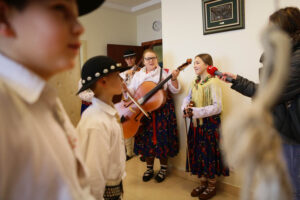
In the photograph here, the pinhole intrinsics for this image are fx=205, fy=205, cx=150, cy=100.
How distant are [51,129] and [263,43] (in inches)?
19.5

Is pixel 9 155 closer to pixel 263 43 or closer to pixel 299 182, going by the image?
pixel 263 43

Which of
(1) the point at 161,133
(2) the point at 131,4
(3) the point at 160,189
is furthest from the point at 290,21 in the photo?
(2) the point at 131,4

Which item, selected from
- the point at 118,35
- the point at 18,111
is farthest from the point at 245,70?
the point at 118,35

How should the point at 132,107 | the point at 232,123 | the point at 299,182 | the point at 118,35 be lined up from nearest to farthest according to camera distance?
the point at 232,123 → the point at 299,182 → the point at 132,107 → the point at 118,35

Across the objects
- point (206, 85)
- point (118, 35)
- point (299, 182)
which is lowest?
point (299, 182)

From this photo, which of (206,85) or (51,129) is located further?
(206,85)

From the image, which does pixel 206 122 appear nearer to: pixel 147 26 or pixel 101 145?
pixel 101 145

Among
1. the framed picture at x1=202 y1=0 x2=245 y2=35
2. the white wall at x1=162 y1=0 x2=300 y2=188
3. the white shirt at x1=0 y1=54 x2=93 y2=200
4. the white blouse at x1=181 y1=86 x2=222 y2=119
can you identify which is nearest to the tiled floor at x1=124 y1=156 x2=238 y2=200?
the white wall at x1=162 y1=0 x2=300 y2=188

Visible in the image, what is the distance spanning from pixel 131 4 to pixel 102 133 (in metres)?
3.83

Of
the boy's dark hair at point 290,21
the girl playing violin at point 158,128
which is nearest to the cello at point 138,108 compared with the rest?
the girl playing violin at point 158,128

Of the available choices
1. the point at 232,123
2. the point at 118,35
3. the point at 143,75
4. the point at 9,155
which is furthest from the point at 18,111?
the point at 118,35

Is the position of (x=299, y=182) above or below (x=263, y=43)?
below

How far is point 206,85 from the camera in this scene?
2.01 metres

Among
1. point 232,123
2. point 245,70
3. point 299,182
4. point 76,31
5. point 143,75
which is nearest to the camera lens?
point 232,123
